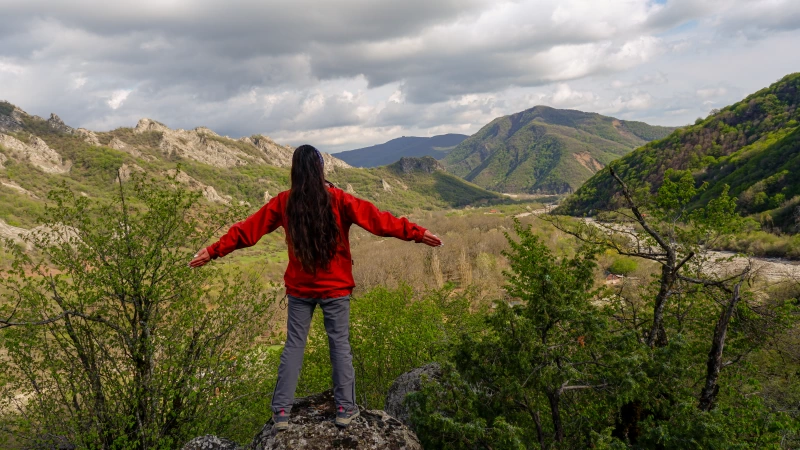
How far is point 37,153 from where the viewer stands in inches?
5866

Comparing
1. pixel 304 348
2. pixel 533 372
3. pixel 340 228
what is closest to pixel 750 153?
pixel 533 372

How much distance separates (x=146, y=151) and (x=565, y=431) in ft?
726

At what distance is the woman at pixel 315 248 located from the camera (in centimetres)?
397

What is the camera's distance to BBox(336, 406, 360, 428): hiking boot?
13.5ft

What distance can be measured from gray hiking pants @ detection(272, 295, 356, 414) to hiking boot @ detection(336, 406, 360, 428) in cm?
4

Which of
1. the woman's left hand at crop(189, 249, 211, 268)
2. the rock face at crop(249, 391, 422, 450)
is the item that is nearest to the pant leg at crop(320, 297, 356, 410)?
the rock face at crop(249, 391, 422, 450)

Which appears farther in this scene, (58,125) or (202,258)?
(58,125)

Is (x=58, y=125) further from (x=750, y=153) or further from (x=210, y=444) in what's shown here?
(x=750, y=153)

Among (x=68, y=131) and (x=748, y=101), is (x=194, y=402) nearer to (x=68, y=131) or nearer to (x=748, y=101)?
(x=748, y=101)

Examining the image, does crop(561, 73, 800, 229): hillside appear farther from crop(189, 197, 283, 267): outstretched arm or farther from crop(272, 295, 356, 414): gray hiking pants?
crop(189, 197, 283, 267): outstretched arm

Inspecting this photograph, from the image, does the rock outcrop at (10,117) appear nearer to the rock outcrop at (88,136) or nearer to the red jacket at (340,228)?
the rock outcrop at (88,136)

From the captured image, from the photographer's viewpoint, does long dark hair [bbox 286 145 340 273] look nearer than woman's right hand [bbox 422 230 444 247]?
Yes

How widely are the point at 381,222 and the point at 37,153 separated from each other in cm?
19622

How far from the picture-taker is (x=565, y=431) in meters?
3.73
